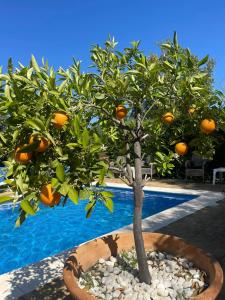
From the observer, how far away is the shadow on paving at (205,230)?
21.5ft

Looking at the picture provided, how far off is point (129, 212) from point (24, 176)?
36.5ft

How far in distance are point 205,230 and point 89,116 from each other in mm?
5668

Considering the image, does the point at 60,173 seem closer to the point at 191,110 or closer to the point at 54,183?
the point at 54,183

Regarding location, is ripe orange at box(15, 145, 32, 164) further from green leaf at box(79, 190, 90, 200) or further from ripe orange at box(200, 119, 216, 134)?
ripe orange at box(200, 119, 216, 134)

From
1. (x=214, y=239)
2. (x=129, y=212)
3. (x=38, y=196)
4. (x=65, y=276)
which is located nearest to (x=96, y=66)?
(x=38, y=196)

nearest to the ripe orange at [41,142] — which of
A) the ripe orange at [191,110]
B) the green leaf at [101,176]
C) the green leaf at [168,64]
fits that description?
the green leaf at [101,176]

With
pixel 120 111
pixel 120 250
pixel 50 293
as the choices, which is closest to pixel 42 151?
pixel 120 111

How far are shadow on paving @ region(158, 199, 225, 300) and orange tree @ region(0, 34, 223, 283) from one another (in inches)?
116

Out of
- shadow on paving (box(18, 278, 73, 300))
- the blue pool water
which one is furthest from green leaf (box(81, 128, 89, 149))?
the blue pool water

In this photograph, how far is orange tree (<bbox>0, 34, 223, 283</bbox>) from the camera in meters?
2.34

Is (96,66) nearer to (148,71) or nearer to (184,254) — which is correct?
(148,71)

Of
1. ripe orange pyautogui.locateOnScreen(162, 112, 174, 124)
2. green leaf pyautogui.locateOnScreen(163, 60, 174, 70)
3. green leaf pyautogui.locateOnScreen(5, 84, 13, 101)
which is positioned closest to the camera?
green leaf pyautogui.locateOnScreen(5, 84, 13, 101)

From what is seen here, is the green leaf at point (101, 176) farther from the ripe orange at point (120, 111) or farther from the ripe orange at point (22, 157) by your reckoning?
the ripe orange at point (120, 111)

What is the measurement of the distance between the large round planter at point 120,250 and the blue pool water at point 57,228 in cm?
454
